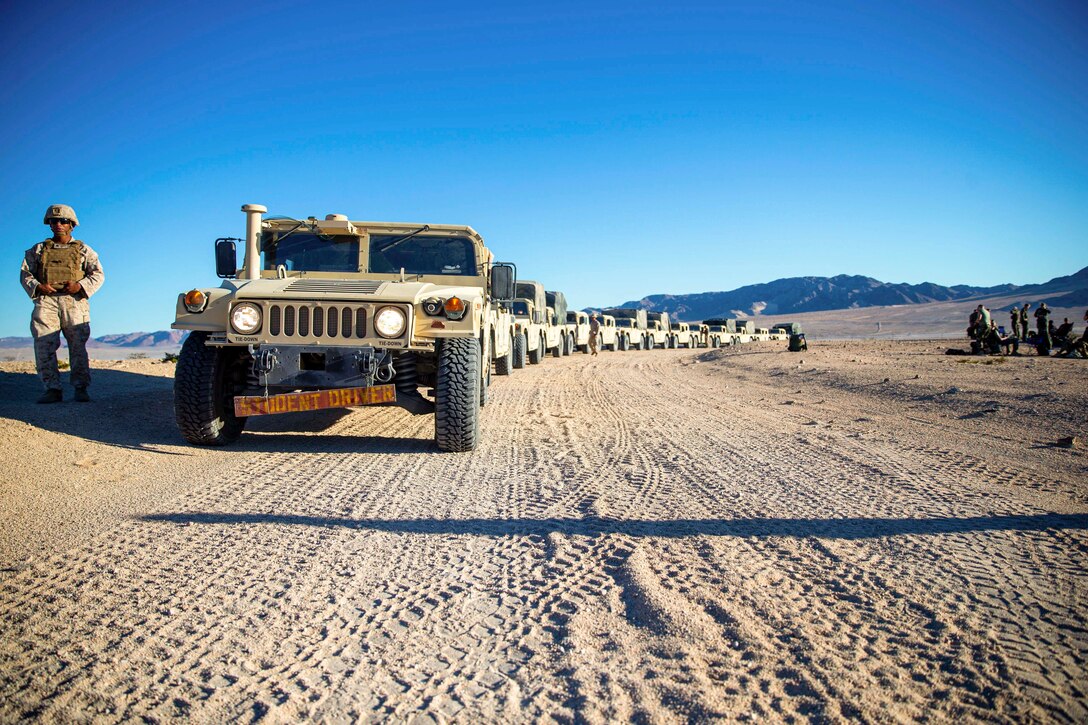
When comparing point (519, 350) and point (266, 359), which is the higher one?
point (266, 359)

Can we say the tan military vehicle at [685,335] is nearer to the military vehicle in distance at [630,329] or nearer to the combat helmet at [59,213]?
the military vehicle in distance at [630,329]

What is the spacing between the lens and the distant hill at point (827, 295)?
381 feet

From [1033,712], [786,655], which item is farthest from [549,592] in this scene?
[1033,712]

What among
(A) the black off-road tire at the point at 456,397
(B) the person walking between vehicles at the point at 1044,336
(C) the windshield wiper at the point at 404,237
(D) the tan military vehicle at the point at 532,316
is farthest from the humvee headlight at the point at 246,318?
(B) the person walking between vehicles at the point at 1044,336

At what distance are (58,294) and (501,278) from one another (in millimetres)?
4159

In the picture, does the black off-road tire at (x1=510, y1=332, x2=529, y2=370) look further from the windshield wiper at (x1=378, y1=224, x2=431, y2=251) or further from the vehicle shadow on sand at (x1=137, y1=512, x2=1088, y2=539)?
the vehicle shadow on sand at (x1=137, y1=512, x2=1088, y2=539)

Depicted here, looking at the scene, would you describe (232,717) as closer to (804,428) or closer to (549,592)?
(549,592)

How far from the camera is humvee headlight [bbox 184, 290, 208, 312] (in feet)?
15.6

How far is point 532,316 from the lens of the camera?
16.0m

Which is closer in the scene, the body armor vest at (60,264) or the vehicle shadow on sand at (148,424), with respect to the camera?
the vehicle shadow on sand at (148,424)

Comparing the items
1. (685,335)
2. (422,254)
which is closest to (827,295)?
(685,335)

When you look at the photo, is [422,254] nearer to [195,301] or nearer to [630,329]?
[195,301]

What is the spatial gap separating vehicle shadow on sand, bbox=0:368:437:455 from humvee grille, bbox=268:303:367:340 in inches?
35.2

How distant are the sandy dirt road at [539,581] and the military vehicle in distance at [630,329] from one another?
74.9 feet
